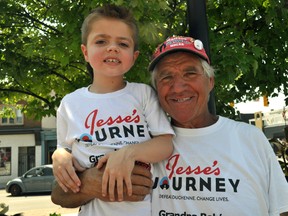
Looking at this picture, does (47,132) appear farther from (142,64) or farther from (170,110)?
(170,110)

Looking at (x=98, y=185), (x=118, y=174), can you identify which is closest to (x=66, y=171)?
(x=98, y=185)

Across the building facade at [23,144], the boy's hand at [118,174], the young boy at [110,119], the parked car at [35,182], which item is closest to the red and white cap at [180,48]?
the young boy at [110,119]

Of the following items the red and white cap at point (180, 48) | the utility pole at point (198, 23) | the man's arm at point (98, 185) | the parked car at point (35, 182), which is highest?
the utility pole at point (198, 23)

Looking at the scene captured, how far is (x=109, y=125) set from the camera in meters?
1.95

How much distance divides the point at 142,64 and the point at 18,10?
10.4ft

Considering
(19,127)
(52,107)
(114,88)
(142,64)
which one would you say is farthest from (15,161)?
(114,88)

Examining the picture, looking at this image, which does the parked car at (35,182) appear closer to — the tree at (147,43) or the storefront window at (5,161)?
the storefront window at (5,161)

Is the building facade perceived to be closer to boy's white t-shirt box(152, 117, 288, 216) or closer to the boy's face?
the boy's face

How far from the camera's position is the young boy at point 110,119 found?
1.84m

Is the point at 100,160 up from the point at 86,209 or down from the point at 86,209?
up

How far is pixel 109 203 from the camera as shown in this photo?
185 cm

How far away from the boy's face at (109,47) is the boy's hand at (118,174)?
537 mm

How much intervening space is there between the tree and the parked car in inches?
472

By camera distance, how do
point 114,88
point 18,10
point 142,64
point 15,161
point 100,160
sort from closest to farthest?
point 100,160 → point 114,88 → point 142,64 → point 18,10 → point 15,161
